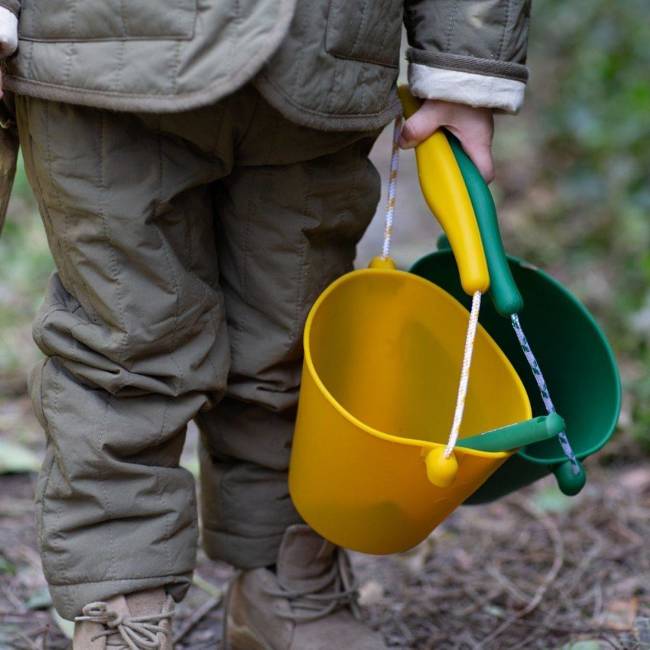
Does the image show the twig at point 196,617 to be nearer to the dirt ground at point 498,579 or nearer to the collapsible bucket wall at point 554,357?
the dirt ground at point 498,579

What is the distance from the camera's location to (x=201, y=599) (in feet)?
5.83

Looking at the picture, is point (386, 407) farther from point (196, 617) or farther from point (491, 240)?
point (196, 617)

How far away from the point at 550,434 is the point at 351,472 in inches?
9.4

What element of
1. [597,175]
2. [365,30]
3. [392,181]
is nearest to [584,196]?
[597,175]

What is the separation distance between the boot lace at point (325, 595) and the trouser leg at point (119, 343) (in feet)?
0.69

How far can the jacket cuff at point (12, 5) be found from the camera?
1.15 m

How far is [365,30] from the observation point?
47.5 inches

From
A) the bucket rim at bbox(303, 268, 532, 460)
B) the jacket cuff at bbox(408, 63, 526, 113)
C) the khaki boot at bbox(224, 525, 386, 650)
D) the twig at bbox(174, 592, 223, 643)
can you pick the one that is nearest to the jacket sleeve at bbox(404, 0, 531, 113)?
the jacket cuff at bbox(408, 63, 526, 113)

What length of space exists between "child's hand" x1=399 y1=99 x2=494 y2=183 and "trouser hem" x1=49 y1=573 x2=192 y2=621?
63cm

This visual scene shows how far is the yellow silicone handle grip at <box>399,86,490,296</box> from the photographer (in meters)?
1.24

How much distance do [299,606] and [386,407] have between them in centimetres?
31

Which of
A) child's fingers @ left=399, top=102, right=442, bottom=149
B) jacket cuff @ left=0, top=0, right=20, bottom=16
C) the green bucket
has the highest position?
jacket cuff @ left=0, top=0, right=20, bottom=16

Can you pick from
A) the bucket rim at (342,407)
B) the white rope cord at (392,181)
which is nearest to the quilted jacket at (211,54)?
the white rope cord at (392,181)

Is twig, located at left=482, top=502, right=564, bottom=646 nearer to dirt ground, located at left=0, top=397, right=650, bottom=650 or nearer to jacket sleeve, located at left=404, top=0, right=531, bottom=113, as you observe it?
dirt ground, located at left=0, top=397, right=650, bottom=650
